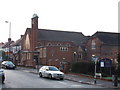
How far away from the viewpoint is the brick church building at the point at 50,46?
61.1m

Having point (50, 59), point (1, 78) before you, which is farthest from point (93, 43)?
point (1, 78)

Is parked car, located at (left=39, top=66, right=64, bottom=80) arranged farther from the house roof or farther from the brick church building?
the house roof

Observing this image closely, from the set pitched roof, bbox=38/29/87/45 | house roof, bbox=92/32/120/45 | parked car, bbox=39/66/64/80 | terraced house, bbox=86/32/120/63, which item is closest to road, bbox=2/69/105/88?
parked car, bbox=39/66/64/80

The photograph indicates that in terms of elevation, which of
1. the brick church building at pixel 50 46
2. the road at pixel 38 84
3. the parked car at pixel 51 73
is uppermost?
the brick church building at pixel 50 46

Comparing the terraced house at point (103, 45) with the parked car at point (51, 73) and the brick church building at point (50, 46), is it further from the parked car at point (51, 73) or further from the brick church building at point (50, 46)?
the parked car at point (51, 73)

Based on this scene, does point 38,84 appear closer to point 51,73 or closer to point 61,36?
point 51,73

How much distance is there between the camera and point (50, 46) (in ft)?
200

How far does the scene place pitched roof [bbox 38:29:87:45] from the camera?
250 ft

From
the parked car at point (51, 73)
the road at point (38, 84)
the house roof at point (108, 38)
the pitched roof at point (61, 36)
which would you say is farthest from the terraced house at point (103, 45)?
the road at point (38, 84)

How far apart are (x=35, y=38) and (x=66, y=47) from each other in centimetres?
1425

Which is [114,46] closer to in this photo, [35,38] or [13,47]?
[35,38]

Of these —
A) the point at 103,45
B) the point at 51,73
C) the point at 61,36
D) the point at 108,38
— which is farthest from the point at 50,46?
the point at 51,73

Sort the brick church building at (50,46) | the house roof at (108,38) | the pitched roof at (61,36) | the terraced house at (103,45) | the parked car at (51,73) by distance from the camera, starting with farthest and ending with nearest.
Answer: the pitched roof at (61,36)
the house roof at (108,38)
the terraced house at (103,45)
the brick church building at (50,46)
the parked car at (51,73)

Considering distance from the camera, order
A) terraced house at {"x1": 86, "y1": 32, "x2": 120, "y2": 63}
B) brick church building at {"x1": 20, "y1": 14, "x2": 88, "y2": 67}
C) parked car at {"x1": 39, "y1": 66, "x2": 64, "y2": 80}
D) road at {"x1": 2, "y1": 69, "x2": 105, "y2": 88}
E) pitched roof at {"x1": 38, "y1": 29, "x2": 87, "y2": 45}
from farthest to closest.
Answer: pitched roof at {"x1": 38, "y1": 29, "x2": 87, "y2": 45} < terraced house at {"x1": 86, "y1": 32, "x2": 120, "y2": 63} < brick church building at {"x1": 20, "y1": 14, "x2": 88, "y2": 67} < parked car at {"x1": 39, "y1": 66, "x2": 64, "y2": 80} < road at {"x1": 2, "y1": 69, "x2": 105, "y2": 88}
